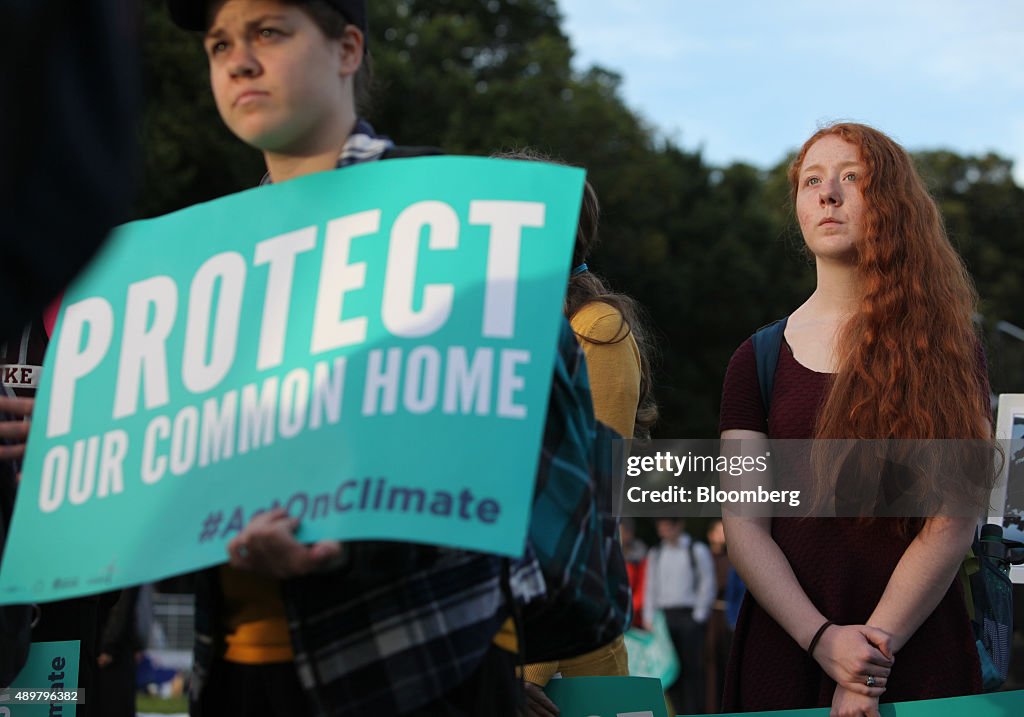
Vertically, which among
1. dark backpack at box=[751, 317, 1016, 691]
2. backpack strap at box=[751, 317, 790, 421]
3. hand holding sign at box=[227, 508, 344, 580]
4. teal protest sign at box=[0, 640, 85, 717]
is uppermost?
backpack strap at box=[751, 317, 790, 421]

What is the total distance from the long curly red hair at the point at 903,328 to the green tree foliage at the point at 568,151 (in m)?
18.8

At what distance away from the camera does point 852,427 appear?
3152mm

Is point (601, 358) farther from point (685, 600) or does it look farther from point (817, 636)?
point (685, 600)

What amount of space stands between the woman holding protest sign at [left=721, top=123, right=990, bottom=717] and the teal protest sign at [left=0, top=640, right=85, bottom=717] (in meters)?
1.61

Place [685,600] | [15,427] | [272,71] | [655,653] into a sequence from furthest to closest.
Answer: [685,600] < [655,653] < [15,427] < [272,71]

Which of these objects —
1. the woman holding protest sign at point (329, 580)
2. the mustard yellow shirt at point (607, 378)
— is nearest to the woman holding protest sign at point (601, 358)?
the mustard yellow shirt at point (607, 378)

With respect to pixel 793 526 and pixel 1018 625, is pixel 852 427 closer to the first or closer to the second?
pixel 793 526

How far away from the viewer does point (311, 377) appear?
1.94m

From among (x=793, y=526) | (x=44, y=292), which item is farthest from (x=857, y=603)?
(x=44, y=292)

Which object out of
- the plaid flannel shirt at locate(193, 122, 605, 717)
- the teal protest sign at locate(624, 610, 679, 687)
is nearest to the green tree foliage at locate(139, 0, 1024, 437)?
the teal protest sign at locate(624, 610, 679, 687)

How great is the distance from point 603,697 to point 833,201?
4.52 ft

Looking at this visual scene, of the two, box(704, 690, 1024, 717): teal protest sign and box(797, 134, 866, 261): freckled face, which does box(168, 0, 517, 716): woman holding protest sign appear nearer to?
box(704, 690, 1024, 717): teal protest sign

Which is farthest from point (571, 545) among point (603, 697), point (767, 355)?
point (767, 355)

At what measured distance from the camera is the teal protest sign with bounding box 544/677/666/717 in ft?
9.63
